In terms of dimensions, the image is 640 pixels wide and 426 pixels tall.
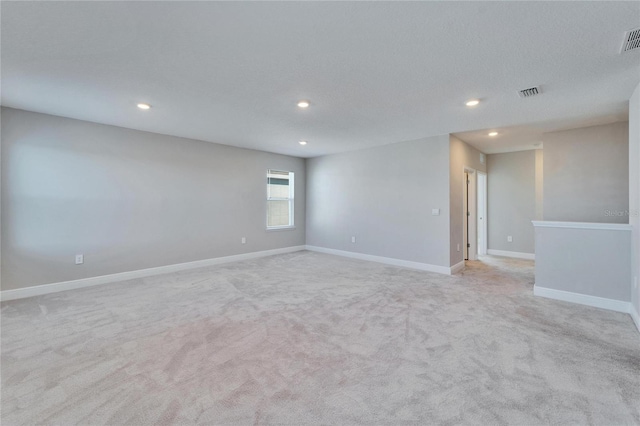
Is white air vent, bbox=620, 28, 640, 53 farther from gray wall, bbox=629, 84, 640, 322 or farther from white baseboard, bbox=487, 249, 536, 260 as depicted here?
white baseboard, bbox=487, 249, 536, 260

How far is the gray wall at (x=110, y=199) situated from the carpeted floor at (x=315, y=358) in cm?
65

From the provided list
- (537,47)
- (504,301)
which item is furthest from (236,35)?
(504,301)

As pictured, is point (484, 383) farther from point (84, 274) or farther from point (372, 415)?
point (84, 274)

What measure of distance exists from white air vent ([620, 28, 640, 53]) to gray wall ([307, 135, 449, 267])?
260 cm

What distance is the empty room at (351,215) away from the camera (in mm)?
1742

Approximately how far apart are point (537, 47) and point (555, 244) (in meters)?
2.65

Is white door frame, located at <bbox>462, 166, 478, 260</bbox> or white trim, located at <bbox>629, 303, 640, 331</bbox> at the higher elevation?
white door frame, located at <bbox>462, 166, 478, 260</bbox>

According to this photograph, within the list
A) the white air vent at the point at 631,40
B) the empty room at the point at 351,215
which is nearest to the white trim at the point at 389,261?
the empty room at the point at 351,215

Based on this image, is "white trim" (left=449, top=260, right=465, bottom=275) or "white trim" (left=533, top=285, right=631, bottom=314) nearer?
"white trim" (left=533, top=285, right=631, bottom=314)

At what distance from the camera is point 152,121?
4.06 m

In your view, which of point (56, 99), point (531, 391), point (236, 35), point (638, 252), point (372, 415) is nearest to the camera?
point (372, 415)

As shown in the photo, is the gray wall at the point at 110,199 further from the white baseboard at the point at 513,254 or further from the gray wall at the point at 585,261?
the white baseboard at the point at 513,254

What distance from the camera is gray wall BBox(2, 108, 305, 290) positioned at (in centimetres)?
357

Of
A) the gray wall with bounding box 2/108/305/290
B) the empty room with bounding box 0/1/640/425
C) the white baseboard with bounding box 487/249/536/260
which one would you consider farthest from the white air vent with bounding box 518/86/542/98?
the gray wall with bounding box 2/108/305/290
